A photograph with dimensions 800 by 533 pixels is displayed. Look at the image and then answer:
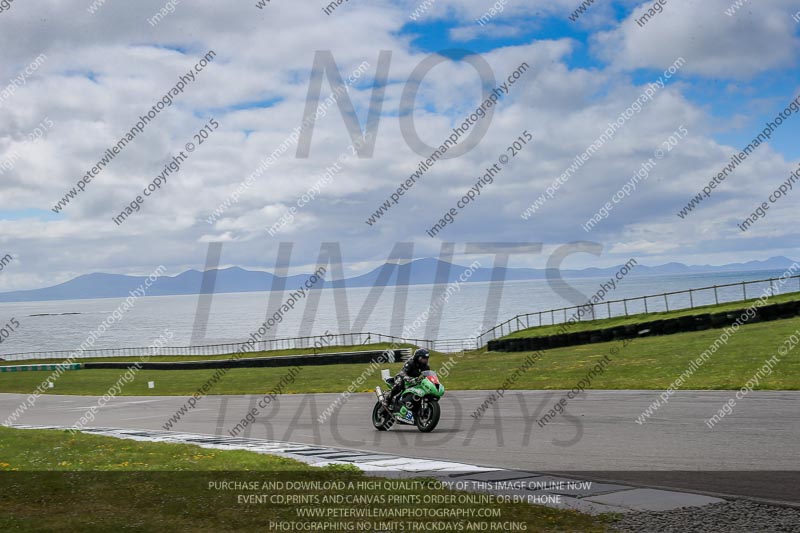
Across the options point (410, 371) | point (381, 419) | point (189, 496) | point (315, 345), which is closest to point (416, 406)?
point (410, 371)

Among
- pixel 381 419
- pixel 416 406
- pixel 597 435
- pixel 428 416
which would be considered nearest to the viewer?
pixel 597 435

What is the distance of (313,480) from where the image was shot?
10336 mm

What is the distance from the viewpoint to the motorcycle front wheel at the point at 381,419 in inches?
669

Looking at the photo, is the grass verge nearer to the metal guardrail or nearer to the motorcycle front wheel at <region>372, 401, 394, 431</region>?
the motorcycle front wheel at <region>372, 401, 394, 431</region>

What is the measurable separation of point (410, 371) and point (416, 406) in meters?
0.74

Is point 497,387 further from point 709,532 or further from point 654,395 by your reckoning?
point 709,532

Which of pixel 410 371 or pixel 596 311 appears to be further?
pixel 596 311

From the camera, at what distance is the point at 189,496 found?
30.6 feet

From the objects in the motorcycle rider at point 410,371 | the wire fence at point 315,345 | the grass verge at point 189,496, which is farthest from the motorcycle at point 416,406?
the wire fence at point 315,345

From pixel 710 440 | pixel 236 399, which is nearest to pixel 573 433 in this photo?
pixel 710 440

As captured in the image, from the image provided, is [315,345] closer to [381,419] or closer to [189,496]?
[381,419]

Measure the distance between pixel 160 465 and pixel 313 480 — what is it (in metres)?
3.47

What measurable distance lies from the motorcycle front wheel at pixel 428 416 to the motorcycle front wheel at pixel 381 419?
940 millimetres

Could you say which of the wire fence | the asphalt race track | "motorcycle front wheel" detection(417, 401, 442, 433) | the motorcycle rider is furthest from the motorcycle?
the wire fence
